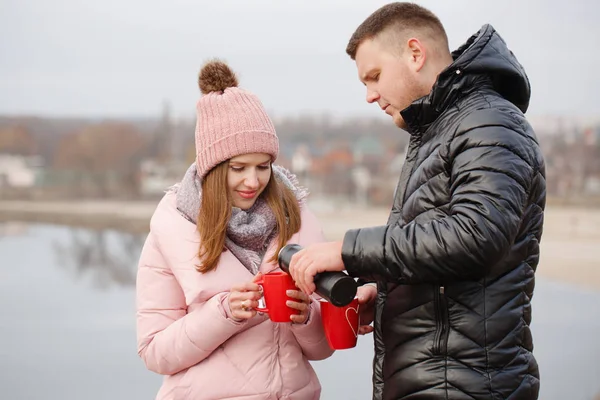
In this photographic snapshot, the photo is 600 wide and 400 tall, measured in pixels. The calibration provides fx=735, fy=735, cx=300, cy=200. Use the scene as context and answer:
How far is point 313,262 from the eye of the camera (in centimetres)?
109

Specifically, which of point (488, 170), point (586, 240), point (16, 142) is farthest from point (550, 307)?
point (488, 170)

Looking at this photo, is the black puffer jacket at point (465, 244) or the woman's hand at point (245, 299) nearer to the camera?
the black puffer jacket at point (465, 244)

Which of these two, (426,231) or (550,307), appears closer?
(426,231)

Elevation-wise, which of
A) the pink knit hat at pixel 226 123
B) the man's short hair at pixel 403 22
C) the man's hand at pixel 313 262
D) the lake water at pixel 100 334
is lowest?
the lake water at pixel 100 334

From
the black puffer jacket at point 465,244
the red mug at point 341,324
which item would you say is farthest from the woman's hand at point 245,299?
the black puffer jacket at point 465,244

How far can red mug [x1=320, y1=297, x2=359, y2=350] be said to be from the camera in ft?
4.13

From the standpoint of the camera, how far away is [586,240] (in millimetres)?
6359

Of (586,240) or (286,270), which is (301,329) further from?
(586,240)

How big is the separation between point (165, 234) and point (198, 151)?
0.18 m

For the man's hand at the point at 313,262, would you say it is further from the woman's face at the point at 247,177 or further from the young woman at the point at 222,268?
the woman's face at the point at 247,177

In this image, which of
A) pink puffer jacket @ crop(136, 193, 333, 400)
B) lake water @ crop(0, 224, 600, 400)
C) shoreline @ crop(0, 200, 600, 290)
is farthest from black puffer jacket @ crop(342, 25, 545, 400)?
shoreline @ crop(0, 200, 600, 290)

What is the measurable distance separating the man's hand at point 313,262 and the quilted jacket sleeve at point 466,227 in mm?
21

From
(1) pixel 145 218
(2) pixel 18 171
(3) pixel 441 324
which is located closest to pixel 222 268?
(3) pixel 441 324

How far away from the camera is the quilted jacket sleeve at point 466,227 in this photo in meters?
0.98
